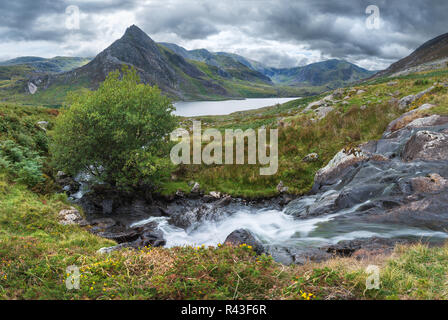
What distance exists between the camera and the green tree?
59.0 ft

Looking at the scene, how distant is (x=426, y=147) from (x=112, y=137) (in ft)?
67.3

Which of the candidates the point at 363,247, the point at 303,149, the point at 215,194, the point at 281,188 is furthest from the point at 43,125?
the point at 363,247

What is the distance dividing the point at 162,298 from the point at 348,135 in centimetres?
2194

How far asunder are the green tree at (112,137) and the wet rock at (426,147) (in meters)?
16.1

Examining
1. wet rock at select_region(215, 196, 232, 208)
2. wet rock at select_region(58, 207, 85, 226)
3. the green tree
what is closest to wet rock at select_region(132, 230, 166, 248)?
wet rock at select_region(58, 207, 85, 226)

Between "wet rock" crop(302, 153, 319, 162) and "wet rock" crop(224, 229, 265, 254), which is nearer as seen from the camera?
"wet rock" crop(224, 229, 265, 254)

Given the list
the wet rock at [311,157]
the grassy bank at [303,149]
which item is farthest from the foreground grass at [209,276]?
→ the wet rock at [311,157]

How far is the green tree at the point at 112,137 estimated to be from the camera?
18.0m

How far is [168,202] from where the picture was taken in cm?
1998

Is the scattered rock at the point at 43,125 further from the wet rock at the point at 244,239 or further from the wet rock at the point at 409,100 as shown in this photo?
the wet rock at the point at 409,100

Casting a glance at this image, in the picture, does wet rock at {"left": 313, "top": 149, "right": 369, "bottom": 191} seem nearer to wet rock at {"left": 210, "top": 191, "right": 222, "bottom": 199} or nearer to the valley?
the valley

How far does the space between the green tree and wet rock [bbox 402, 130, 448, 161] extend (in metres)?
16.1

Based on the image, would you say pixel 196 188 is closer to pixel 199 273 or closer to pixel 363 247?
pixel 363 247
